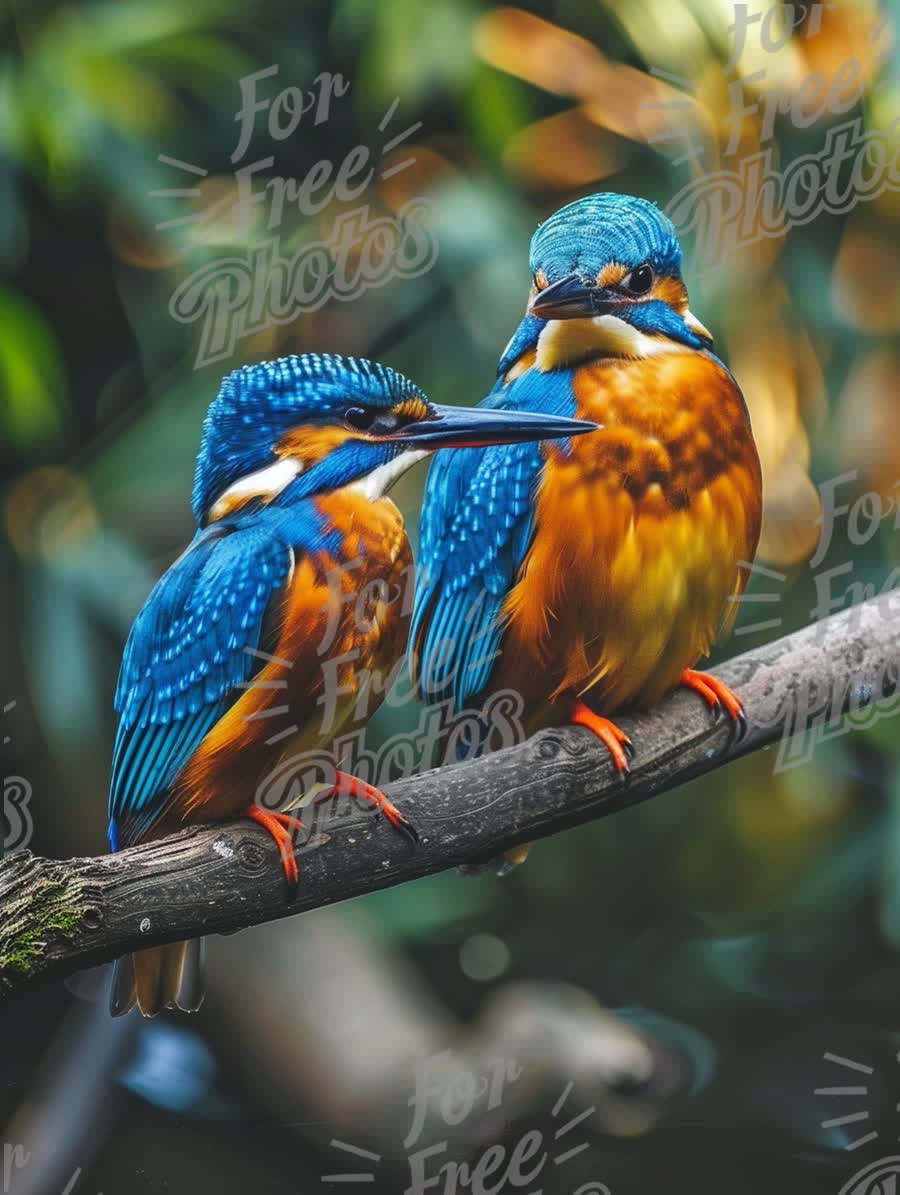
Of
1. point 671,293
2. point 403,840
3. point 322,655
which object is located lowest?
point 403,840

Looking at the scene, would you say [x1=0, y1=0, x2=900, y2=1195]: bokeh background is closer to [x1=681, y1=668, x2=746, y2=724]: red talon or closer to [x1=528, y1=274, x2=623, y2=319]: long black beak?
[x1=681, y1=668, x2=746, y2=724]: red talon

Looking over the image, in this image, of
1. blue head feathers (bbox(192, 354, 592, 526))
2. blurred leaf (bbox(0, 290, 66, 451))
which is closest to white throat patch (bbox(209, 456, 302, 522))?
blue head feathers (bbox(192, 354, 592, 526))

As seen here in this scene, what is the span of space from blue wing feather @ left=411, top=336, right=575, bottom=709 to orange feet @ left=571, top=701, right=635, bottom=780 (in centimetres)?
11

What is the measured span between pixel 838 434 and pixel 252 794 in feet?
4.07

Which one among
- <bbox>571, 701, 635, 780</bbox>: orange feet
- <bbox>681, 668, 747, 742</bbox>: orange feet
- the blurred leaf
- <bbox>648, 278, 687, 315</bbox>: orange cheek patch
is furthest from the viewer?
the blurred leaf

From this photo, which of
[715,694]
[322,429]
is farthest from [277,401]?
[715,694]

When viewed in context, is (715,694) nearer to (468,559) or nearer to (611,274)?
(468,559)

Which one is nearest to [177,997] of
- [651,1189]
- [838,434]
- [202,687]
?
[202,687]

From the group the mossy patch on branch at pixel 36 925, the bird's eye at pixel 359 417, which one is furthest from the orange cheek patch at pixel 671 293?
the mossy patch on branch at pixel 36 925

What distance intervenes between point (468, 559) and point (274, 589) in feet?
1.08

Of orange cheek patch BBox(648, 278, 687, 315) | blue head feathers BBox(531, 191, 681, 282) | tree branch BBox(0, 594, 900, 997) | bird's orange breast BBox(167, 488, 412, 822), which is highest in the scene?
blue head feathers BBox(531, 191, 681, 282)

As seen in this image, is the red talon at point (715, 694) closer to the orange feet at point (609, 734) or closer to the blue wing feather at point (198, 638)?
the orange feet at point (609, 734)

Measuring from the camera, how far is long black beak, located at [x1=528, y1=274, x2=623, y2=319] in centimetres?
→ 138

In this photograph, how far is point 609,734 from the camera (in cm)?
167
